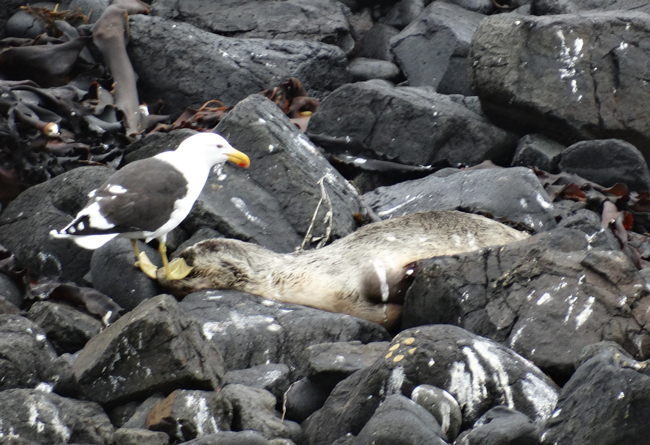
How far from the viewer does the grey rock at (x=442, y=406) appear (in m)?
3.84

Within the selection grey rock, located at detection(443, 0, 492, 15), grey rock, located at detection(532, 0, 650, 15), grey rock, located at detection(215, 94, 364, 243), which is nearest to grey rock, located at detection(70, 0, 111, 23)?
grey rock, located at detection(443, 0, 492, 15)

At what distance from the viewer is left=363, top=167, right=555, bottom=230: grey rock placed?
6922 mm

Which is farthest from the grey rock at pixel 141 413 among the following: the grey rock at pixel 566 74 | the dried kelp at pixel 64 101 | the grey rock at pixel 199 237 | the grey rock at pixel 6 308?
the grey rock at pixel 566 74

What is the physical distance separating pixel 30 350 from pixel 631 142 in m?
6.30

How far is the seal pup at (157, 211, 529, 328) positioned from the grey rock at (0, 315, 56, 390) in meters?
1.38

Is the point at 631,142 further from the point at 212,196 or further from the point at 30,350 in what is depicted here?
the point at 30,350

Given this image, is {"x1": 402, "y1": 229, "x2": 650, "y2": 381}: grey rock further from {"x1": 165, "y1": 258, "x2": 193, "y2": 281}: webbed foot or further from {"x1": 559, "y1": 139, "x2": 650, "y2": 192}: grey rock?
{"x1": 559, "y1": 139, "x2": 650, "y2": 192}: grey rock

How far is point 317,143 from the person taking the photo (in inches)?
344

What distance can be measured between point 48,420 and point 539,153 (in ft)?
19.0

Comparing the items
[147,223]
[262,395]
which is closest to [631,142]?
[147,223]

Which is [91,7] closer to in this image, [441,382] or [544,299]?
[544,299]

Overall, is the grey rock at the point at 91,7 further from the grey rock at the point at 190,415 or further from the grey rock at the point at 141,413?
the grey rock at the point at 190,415

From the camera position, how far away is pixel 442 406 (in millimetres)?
3877

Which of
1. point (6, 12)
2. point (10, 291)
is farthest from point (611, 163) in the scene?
point (6, 12)
